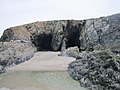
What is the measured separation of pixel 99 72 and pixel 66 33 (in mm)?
17362

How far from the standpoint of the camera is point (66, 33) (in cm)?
3534

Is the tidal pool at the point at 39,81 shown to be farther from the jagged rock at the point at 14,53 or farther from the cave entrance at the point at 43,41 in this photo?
the cave entrance at the point at 43,41

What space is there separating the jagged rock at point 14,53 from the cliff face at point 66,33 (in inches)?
146

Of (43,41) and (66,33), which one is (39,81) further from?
(43,41)

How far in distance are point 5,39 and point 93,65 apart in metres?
20.5

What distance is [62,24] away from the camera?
35.6 meters

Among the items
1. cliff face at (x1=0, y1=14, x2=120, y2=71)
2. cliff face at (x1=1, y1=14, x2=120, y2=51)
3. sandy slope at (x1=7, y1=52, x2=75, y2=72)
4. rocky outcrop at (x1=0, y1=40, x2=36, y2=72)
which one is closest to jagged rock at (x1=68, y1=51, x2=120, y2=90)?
sandy slope at (x1=7, y1=52, x2=75, y2=72)

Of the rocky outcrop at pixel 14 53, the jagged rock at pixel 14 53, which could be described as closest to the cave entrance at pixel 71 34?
the rocky outcrop at pixel 14 53

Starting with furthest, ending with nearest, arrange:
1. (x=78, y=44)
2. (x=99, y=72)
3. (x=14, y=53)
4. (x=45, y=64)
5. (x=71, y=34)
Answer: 1. (x=71, y=34)
2. (x=78, y=44)
3. (x=14, y=53)
4. (x=45, y=64)
5. (x=99, y=72)

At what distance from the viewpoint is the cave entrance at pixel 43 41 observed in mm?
36250

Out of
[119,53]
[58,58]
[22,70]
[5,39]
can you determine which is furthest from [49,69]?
[5,39]

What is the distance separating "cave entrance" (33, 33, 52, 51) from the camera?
3625cm

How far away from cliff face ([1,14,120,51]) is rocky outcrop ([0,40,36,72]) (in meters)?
3.70

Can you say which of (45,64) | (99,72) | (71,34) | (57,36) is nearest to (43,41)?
(57,36)
